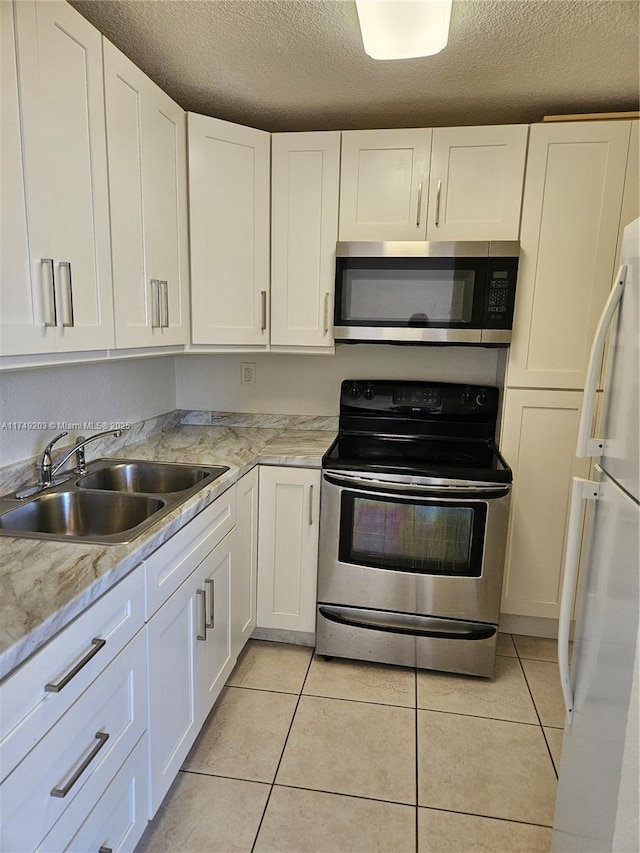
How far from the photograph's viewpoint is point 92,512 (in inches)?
68.0

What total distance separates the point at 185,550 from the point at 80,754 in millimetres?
584

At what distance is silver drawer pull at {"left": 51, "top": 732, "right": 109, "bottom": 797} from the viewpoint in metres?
1.00

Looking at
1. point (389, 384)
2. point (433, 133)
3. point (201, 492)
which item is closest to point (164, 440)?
point (201, 492)

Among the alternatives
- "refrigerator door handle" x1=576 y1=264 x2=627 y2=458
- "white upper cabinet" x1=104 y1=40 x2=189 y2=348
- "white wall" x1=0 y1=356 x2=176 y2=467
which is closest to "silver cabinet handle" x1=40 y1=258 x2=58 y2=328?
"white upper cabinet" x1=104 y1=40 x2=189 y2=348

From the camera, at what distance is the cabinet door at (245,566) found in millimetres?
2100

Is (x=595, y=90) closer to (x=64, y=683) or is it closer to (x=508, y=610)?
(x=508, y=610)

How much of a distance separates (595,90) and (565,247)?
579 mm

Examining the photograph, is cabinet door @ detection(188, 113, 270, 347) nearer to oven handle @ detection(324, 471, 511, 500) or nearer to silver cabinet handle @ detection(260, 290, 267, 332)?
silver cabinet handle @ detection(260, 290, 267, 332)

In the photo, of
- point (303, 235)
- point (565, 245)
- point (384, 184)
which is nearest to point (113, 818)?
point (303, 235)

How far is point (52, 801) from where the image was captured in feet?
3.25

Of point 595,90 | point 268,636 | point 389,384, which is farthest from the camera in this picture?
point 389,384

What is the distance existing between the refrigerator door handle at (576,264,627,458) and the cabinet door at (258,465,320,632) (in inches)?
48.3

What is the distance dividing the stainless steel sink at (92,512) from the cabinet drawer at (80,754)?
479 mm

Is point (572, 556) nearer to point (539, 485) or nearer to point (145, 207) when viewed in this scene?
point (539, 485)
